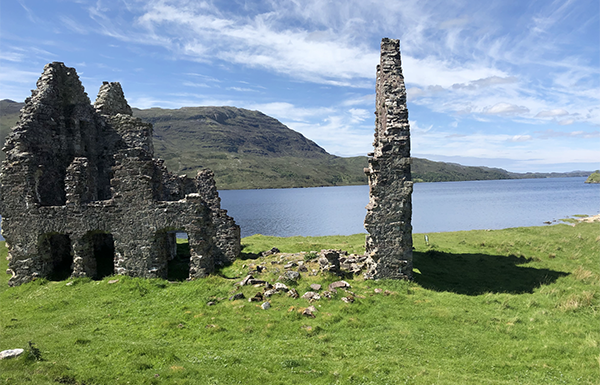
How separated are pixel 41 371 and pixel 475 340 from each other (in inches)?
571

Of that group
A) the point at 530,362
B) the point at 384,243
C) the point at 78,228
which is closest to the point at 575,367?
the point at 530,362

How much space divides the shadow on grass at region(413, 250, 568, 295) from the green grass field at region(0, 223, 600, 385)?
0.16 meters

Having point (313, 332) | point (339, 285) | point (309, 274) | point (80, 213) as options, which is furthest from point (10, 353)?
point (339, 285)

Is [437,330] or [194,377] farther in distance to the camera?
[437,330]

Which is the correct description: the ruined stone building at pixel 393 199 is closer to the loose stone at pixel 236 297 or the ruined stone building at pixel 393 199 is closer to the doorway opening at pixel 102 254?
the loose stone at pixel 236 297

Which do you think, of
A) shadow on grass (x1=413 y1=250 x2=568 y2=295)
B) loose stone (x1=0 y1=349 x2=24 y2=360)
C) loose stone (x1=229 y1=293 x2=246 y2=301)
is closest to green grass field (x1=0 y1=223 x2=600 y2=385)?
shadow on grass (x1=413 y1=250 x2=568 y2=295)

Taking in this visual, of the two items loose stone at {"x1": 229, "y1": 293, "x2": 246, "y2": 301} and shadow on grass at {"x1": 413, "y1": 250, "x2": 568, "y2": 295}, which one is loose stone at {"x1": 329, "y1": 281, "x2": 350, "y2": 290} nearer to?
loose stone at {"x1": 229, "y1": 293, "x2": 246, "y2": 301}

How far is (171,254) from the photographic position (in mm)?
25953

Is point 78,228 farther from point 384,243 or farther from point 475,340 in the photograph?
point 475,340

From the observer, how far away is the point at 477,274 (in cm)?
2252

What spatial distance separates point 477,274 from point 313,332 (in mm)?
14516

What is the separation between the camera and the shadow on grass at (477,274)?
19.5 m

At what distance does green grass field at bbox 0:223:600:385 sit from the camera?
10.1 meters

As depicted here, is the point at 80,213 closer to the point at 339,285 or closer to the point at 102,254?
the point at 102,254
